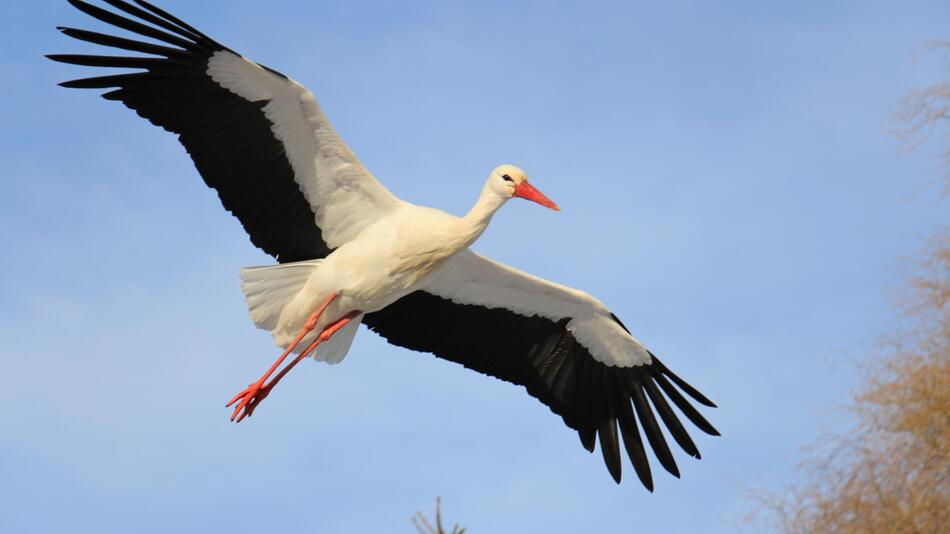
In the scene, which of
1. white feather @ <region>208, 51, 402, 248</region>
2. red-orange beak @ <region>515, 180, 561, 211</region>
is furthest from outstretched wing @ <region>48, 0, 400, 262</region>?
red-orange beak @ <region>515, 180, 561, 211</region>

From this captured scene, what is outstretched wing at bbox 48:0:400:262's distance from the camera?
10289 mm

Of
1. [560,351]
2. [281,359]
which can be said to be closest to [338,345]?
[281,359]

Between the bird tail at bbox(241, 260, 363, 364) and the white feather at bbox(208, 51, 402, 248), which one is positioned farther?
the bird tail at bbox(241, 260, 363, 364)

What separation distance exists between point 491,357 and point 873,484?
2737 millimetres

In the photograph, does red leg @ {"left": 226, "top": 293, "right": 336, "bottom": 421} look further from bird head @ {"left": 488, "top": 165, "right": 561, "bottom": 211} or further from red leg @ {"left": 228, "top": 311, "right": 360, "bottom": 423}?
bird head @ {"left": 488, "top": 165, "right": 561, "bottom": 211}

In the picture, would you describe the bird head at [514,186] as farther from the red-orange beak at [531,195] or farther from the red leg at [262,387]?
the red leg at [262,387]

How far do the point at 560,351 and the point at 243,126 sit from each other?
282cm

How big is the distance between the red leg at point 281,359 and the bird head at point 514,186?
4.07ft

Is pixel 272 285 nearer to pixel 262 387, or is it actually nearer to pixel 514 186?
pixel 262 387

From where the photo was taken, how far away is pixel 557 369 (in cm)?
1183

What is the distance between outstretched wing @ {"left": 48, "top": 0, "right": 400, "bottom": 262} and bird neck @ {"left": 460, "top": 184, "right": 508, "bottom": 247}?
1.79 ft

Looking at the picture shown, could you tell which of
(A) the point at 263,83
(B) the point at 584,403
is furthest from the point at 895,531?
(A) the point at 263,83

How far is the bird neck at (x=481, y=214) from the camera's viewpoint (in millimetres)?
10367

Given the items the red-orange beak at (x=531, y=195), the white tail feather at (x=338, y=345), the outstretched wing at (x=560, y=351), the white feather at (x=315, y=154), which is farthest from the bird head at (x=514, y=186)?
the white tail feather at (x=338, y=345)
